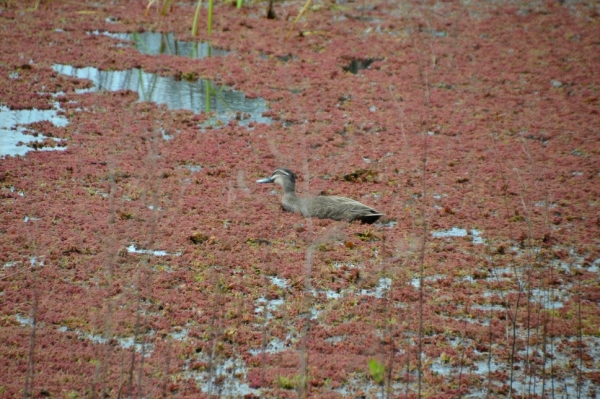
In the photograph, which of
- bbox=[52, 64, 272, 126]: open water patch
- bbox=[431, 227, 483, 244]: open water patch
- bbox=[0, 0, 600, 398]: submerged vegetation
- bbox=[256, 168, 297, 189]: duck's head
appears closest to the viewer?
bbox=[0, 0, 600, 398]: submerged vegetation

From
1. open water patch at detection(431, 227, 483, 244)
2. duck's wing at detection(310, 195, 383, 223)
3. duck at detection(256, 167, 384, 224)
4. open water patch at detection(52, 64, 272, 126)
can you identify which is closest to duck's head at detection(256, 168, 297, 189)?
duck at detection(256, 167, 384, 224)

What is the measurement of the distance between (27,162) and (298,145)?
10.7ft

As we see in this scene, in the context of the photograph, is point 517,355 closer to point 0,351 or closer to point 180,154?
point 0,351

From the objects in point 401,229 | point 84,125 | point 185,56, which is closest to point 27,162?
point 84,125

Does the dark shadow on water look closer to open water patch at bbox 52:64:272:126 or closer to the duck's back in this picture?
open water patch at bbox 52:64:272:126

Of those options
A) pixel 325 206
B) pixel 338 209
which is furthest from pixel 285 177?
pixel 338 209

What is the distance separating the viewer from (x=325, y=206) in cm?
764

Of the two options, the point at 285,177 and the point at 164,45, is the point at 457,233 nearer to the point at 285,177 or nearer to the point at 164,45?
the point at 285,177

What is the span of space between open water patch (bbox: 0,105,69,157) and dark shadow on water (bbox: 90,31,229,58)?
11.4 feet

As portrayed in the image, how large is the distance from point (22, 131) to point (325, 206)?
417 cm

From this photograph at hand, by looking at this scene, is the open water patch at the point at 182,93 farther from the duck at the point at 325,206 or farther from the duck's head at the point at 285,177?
the duck at the point at 325,206

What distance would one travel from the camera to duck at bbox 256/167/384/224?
7.56m

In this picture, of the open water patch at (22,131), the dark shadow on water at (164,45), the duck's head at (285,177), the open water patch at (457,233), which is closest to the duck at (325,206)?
the duck's head at (285,177)

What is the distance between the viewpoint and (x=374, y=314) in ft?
19.4
